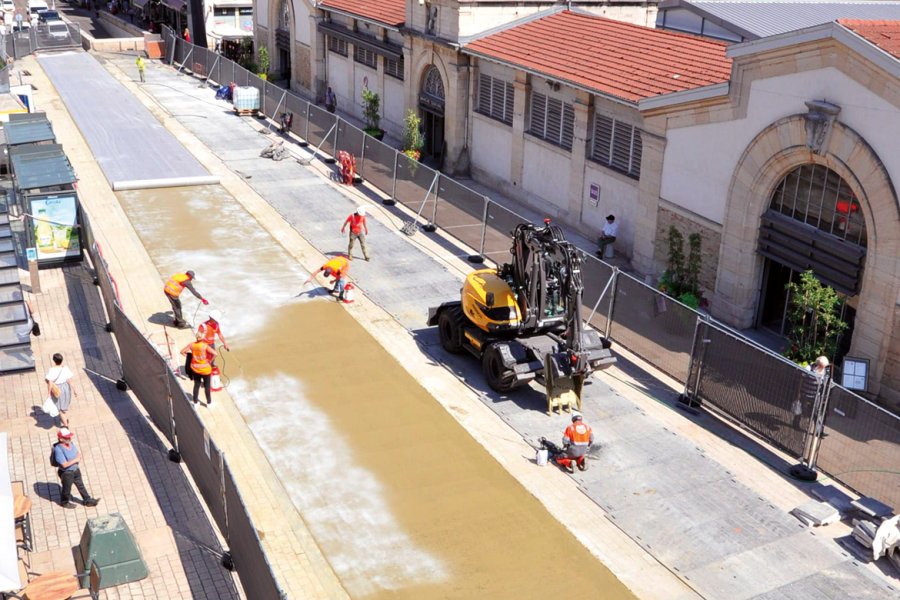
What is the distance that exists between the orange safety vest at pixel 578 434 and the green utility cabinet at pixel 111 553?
7.43 meters

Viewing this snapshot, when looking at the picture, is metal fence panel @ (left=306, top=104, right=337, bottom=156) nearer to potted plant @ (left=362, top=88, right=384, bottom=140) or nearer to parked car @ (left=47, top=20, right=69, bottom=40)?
potted plant @ (left=362, top=88, right=384, bottom=140)

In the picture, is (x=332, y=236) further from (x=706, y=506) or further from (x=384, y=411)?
(x=706, y=506)

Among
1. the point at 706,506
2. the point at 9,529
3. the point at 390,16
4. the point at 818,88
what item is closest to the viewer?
the point at 9,529

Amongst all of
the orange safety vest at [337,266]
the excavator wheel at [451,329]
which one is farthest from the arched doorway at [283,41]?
the excavator wheel at [451,329]

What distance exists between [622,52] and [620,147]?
371 cm

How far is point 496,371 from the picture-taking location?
20.2m

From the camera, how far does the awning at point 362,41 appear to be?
40.9 meters

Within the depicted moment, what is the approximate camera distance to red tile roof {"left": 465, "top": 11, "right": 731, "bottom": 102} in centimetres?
2772

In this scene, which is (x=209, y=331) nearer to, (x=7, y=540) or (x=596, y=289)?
(x=7, y=540)

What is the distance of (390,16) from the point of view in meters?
40.9

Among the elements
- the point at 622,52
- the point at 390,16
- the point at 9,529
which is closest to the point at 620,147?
the point at 622,52

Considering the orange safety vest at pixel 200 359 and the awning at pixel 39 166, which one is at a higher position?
the awning at pixel 39 166

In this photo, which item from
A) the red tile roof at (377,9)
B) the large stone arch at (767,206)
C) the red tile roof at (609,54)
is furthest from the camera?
the red tile roof at (377,9)

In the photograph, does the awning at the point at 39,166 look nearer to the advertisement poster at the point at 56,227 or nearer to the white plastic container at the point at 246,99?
the advertisement poster at the point at 56,227
